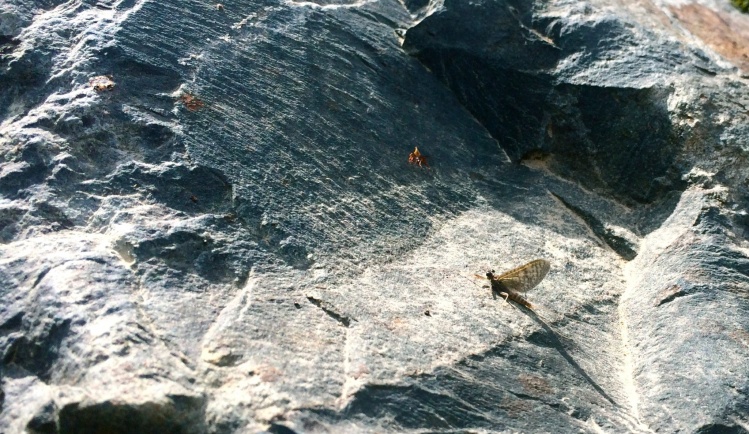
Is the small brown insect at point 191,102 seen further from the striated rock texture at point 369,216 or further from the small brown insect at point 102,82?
the small brown insect at point 102,82

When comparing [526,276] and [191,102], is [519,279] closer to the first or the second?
[526,276]

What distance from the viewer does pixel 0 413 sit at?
10.7ft

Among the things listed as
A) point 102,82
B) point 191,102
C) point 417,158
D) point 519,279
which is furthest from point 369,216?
point 102,82

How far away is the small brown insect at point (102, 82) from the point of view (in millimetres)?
4512

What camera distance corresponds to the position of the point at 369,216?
186 inches

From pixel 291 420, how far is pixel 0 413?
1.11 meters

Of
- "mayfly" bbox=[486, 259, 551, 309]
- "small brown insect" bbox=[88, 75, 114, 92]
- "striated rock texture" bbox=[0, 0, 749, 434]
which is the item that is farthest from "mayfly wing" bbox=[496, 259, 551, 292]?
"small brown insect" bbox=[88, 75, 114, 92]

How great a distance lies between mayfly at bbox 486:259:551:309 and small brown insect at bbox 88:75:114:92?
2.23 meters

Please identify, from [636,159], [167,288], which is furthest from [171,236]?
[636,159]

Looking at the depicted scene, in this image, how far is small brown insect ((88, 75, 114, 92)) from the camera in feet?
14.8

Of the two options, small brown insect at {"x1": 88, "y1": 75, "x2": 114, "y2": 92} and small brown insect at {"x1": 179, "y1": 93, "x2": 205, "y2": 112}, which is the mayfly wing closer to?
small brown insect at {"x1": 179, "y1": 93, "x2": 205, "y2": 112}

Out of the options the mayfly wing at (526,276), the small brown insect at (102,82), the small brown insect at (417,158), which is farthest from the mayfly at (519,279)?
the small brown insect at (102,82)

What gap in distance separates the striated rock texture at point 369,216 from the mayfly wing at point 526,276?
0.47 ft

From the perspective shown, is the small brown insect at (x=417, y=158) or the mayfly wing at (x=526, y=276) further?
the small brown insect at (x=417, y=158)
